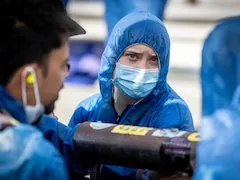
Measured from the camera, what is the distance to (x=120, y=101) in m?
2.98

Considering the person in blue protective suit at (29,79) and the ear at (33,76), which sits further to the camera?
the ear at (33,76)

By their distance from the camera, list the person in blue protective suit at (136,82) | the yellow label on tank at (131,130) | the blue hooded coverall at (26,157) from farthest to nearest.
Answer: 1. the person in blue protective suit at (136,82)
2. the yellow label on tank at (131,130)
3. the blue hooded coverall at (26,157)

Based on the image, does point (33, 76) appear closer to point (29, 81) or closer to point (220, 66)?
point (29, 81)

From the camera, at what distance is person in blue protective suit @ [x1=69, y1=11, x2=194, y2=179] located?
285 centimetres

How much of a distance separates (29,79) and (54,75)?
0.35ft

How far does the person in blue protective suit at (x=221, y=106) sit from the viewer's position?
4.93 ft

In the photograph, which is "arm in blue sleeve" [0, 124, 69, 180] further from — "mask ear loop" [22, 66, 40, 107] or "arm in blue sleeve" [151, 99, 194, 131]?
"arm in blue sleeve" [151, 99, 194, 131]

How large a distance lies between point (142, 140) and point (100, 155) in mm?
183

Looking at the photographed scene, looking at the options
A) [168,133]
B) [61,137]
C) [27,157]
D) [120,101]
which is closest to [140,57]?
[120,101]

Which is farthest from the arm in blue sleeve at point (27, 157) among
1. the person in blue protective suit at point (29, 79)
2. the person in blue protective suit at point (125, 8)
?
the person in blue protective suit at point (125, 8)

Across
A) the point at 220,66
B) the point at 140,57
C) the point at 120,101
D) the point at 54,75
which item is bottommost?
the point at 120,101

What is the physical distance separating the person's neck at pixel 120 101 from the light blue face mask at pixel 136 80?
6 centimetres

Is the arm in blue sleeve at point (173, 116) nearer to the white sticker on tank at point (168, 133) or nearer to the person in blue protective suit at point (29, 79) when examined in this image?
the white sticker on tank at point (168, 133)


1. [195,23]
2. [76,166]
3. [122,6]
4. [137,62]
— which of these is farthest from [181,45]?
[76,166]
